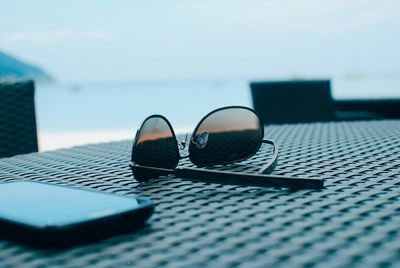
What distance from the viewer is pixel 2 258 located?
1.16ft

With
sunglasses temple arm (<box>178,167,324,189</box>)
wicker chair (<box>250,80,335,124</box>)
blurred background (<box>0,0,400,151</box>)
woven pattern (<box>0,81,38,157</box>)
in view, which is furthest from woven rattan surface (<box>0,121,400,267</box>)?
blurred background (<box>0,0,400,151</box>)

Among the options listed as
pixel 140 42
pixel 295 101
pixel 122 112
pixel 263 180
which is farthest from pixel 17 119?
pixel 140 42

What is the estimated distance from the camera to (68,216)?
0.38 metres

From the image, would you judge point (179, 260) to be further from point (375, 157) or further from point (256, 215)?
point (375, 157)

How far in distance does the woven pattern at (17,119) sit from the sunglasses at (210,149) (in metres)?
0.67

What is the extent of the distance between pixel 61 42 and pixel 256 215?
901 inches

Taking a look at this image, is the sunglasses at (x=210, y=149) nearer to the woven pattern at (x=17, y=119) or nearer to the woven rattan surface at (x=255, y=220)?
the woven rattan surface at (x=255, y=220)

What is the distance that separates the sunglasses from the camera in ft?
1.77

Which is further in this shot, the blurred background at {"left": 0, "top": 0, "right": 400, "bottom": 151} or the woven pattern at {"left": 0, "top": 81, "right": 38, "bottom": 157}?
the blurred background at {"left": 0, "top": 0, "right": 400, "bottom": 151}

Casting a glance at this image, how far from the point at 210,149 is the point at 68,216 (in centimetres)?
30

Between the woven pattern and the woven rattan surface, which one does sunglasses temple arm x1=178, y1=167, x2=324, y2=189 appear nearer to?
the woven rattan surface

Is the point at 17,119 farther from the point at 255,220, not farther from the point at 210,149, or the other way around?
the point at 255,220

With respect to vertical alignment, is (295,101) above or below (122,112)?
above

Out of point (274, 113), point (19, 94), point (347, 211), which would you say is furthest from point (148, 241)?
point (274, 113)
